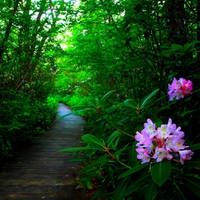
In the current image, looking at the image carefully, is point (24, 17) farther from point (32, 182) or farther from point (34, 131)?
point (32, 182)

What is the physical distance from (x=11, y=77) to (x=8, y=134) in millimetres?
1758

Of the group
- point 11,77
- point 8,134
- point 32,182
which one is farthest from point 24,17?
point 32,182

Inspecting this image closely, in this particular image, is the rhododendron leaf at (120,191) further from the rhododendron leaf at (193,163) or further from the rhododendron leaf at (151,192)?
the rhododendron leaf at (193,163)

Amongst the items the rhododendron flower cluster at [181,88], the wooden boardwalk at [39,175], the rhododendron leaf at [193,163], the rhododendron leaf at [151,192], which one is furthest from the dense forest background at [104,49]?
the rhododendron leaf at [151,192]

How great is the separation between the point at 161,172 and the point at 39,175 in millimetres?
2838

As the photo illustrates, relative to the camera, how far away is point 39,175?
11.3ft

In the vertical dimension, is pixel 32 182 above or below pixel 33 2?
below

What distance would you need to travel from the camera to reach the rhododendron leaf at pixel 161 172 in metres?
0.93

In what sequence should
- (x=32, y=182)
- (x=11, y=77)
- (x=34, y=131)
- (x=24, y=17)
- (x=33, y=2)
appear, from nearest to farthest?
1. (x=32, y=182)
2. (x=24, y=17)
3. (x=33, y=2)
4. (x=11, y=77)
5. (x=34, y=131)

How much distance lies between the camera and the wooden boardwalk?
110 inches

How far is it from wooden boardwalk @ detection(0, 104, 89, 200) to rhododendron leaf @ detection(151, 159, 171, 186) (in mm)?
1921

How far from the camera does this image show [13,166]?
12.8 ft

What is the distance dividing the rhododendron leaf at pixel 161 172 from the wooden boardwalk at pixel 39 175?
1.92 metres

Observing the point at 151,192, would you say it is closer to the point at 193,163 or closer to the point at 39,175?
the point at 193,163
